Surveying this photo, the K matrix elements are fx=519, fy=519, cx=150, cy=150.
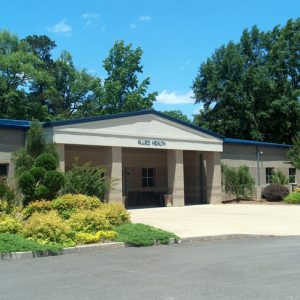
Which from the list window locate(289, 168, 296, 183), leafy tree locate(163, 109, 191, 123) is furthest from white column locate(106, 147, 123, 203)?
leafy tree locate(163, 109, 191, 123)

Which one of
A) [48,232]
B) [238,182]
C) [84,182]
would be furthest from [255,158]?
[48,232]

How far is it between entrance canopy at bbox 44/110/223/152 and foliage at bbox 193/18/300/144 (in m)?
16.2

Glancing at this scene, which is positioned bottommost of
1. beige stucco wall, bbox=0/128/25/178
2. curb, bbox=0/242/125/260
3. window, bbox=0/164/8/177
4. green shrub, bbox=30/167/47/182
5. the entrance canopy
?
curb, bbox=0/242/125/260

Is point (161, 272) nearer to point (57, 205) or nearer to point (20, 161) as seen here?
point (57, 205)

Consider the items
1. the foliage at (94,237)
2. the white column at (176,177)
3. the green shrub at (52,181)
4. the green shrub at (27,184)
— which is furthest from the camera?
the white column at (176,177)

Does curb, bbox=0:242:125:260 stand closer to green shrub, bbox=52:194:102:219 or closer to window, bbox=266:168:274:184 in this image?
green shrub, bbox=52:194:102:219

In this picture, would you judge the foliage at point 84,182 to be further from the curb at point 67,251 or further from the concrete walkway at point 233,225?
the curb at point 67,251

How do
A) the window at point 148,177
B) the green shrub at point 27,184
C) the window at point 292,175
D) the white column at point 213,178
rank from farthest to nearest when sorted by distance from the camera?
the window at point 292,175
the window at point 148,177
the white column at point 213,178
the green shrub at point 27,184

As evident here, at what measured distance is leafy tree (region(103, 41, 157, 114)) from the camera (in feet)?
182

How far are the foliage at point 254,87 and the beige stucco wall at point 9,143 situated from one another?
27874 millimetres

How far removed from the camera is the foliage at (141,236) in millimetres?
13766

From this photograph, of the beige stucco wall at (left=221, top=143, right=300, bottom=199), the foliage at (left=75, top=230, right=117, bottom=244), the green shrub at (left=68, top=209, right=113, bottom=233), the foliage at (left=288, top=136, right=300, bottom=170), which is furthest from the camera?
the foliage at (left=288, top=136, right=300, bottom=170)

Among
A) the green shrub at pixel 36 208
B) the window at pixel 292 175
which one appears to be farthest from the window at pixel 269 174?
the green shrub at pixel 36 208

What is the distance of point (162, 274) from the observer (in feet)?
31.3
